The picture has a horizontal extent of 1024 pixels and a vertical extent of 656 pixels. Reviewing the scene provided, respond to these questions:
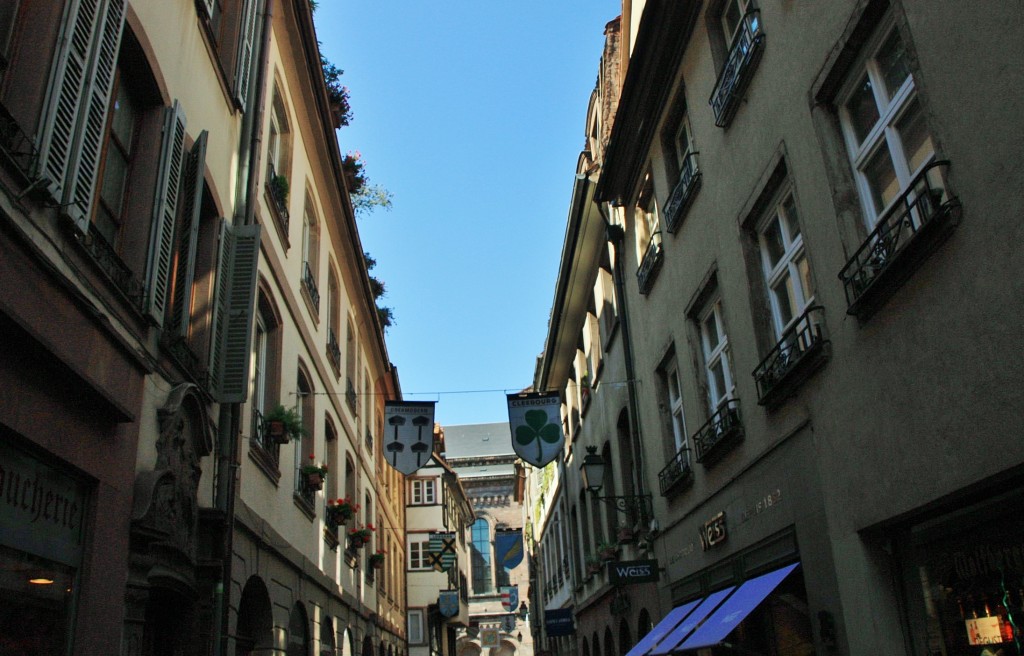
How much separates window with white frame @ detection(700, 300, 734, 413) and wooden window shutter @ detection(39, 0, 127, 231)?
6977 mm

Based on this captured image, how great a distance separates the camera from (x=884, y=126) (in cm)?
631

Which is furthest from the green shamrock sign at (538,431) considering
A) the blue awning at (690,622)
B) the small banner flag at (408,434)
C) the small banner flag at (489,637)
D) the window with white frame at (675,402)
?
the small banner flag at (489,637)

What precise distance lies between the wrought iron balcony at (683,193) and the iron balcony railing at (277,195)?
216 inches

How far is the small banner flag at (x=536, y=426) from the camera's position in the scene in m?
15.0

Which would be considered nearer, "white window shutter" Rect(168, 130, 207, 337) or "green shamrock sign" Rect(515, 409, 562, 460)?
"white window shutter" Rect(168, 130, 207, 337)

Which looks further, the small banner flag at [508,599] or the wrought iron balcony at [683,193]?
the small banner flag at [508,599]

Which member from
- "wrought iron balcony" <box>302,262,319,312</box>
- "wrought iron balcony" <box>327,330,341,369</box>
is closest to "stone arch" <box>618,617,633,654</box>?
"wrought iron balcony" <box>327,330,341,369</box>

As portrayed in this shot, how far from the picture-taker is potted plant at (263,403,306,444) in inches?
424

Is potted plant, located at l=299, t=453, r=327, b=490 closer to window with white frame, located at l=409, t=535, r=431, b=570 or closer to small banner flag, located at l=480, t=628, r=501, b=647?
window with white frame, located at l=409, t=535, r=431, b=570

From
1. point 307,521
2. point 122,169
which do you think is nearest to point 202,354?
point 122,169

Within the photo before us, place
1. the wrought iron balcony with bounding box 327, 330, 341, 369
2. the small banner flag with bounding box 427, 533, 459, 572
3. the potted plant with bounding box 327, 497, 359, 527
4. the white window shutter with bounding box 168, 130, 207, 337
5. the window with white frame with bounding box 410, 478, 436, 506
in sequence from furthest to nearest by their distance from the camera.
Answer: the window with white frame with bounding box 410, 478, 436, 506, the small banner flag with bounding box 427, 533, 459, 572, the wrought iron balcony with bounding box 327, 330, 341, 369, the potted plant with bounding box 327, 497, 359, 527, the white window shutter with bounding box 168, 130, 207, 337

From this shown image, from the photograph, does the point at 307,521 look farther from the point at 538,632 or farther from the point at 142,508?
the point at 538,632

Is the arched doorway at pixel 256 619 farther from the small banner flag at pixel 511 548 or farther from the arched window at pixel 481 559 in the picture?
the arched window at pixel 481 559

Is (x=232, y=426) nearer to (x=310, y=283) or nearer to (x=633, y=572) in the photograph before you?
(x=310, y=283)
